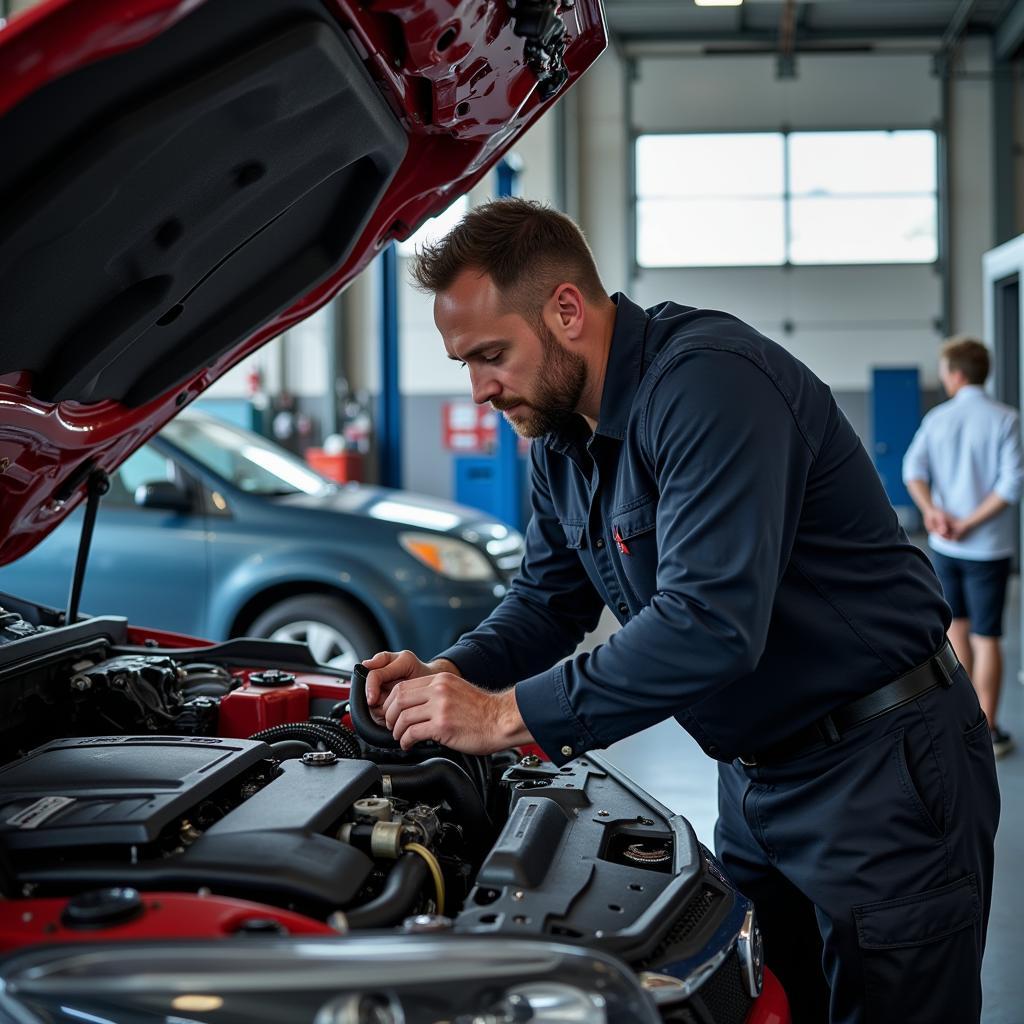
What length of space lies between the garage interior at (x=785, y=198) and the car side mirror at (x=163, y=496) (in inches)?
291

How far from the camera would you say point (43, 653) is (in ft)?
6.30

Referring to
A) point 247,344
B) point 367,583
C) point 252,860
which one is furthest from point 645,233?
point 252,860

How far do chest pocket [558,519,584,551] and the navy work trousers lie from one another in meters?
0.46

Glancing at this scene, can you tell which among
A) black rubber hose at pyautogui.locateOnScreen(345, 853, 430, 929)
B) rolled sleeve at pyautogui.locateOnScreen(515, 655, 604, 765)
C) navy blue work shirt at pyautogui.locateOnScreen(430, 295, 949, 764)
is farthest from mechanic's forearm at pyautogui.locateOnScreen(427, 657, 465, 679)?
black rubber hose at pyautogui.locateOnScreen(345, 853, 430, 929)

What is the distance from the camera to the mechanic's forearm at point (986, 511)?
4516 millimetres

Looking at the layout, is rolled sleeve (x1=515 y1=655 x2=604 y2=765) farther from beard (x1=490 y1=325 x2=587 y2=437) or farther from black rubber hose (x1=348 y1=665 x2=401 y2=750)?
beard (x1=490 y1=325 x2=587 y2=437)

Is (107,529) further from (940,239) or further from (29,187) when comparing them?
(940,239)

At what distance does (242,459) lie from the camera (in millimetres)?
4949

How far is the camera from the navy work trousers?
63.1 inches

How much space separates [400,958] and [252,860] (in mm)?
364

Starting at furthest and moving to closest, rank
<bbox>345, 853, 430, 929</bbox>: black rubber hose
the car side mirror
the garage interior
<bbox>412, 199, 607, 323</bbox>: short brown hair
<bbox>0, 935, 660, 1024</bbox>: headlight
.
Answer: the garage interior < the car side mirror < <bbox>412, 199, 607, 323</bbox>: short brown hair < <bbox>345, 853, 430, 929</bbox>: black rubber hose < <bbox>0, 935, 660, 1024</bbox>: headlight

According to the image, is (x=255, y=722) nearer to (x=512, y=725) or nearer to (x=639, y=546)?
(x=512, y=725)

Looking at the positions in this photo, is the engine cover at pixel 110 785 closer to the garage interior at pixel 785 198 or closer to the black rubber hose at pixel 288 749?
the black rubber hose at pixel 288 749

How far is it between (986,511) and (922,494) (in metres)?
0.31
